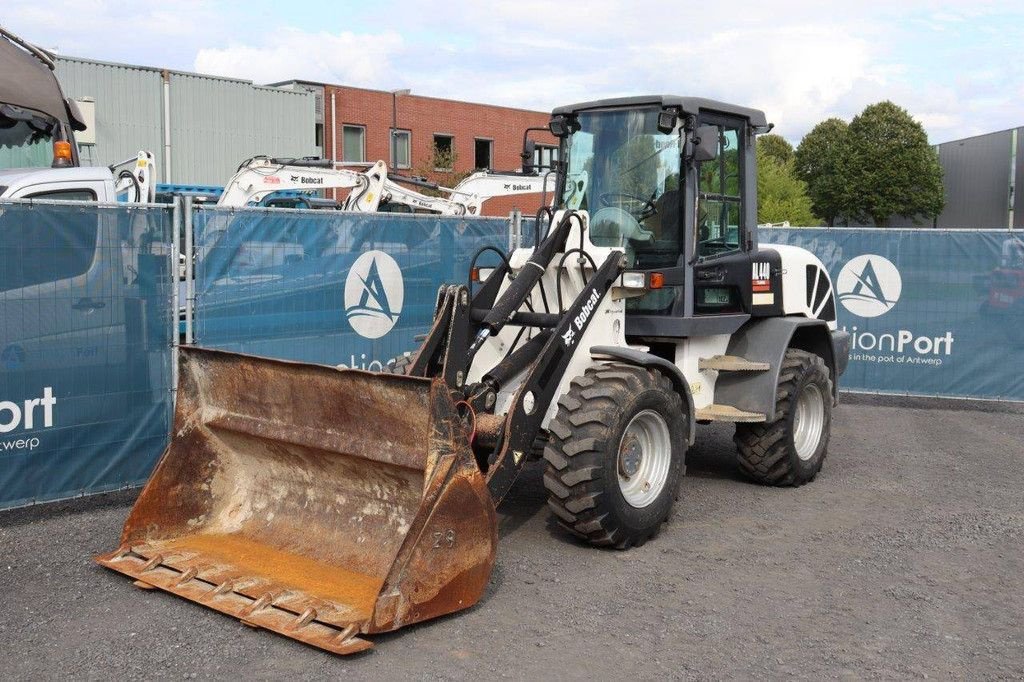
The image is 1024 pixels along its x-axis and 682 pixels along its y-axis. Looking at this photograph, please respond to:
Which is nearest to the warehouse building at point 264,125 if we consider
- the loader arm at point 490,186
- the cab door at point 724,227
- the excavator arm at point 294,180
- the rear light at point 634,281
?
the loader arm at point 490,186

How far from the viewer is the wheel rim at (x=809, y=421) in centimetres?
819

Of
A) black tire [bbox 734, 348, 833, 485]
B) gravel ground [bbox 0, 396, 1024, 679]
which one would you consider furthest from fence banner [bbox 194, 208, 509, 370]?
black tire [bbox 734, 348, 833, 485]

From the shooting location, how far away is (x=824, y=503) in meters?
7.58

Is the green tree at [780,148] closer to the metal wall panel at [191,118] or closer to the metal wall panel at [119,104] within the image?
the metal wall panel at [191,118]

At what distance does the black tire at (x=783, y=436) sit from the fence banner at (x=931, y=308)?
4435 millimetres

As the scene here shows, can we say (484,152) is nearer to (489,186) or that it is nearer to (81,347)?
(489,186)

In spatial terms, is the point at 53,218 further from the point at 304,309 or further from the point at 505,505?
the point at 505,505

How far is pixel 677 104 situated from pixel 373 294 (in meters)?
3.19

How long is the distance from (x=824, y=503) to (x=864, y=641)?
8.81 feet

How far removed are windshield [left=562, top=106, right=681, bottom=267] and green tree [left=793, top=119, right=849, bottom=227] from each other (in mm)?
44722

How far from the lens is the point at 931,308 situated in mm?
12000

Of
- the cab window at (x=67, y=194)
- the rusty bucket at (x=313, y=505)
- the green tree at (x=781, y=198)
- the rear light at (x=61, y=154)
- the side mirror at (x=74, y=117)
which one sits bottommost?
the rusty bucket at (x=313, y=505)

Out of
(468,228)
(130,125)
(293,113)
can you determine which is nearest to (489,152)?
(293,113)

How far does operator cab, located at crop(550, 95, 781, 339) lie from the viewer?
721 centimetres
